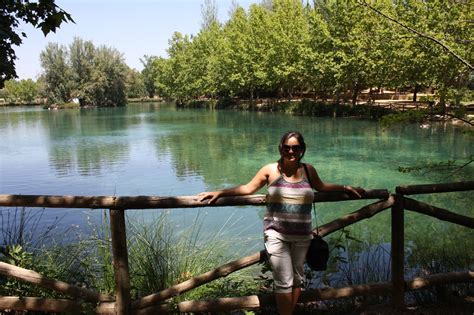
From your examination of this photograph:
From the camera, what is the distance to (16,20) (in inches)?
222

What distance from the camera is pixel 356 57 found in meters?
38.2

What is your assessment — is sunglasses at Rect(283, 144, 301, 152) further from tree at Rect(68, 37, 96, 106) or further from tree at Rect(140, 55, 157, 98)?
tree at Rect(140, 55, 157, 98)

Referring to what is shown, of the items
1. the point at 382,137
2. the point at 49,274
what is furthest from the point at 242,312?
the point at 382,137

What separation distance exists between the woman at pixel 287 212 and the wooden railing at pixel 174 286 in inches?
7.1

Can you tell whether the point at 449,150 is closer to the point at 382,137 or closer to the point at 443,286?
the point at 382,137

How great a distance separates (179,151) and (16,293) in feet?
67.6

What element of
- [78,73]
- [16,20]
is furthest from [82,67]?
[16,20]

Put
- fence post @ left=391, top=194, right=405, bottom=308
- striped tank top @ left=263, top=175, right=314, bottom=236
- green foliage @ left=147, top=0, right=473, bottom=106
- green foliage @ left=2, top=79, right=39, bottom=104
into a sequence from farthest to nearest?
green foliage @ left=2, top=79, right=39, bottom=104 → green foliage @ left=147, top=0, right=473, bottom=106 → fence post @ left=391, top=194, right=405, bottom=308 → striped tank top @ left=263, top=175, right=314, bottom=236

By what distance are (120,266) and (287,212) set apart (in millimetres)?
1447

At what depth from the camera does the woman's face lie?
340cm

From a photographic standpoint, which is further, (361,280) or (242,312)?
(361,280)

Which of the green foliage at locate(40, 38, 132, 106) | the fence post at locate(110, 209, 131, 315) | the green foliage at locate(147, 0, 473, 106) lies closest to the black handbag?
the fence post at locate(110, 209, 131, 315)

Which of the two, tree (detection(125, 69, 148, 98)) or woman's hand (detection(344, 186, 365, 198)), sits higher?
tree (detection(125, 69, 148, 98))

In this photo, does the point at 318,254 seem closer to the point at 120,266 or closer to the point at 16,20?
the point at 120,266
